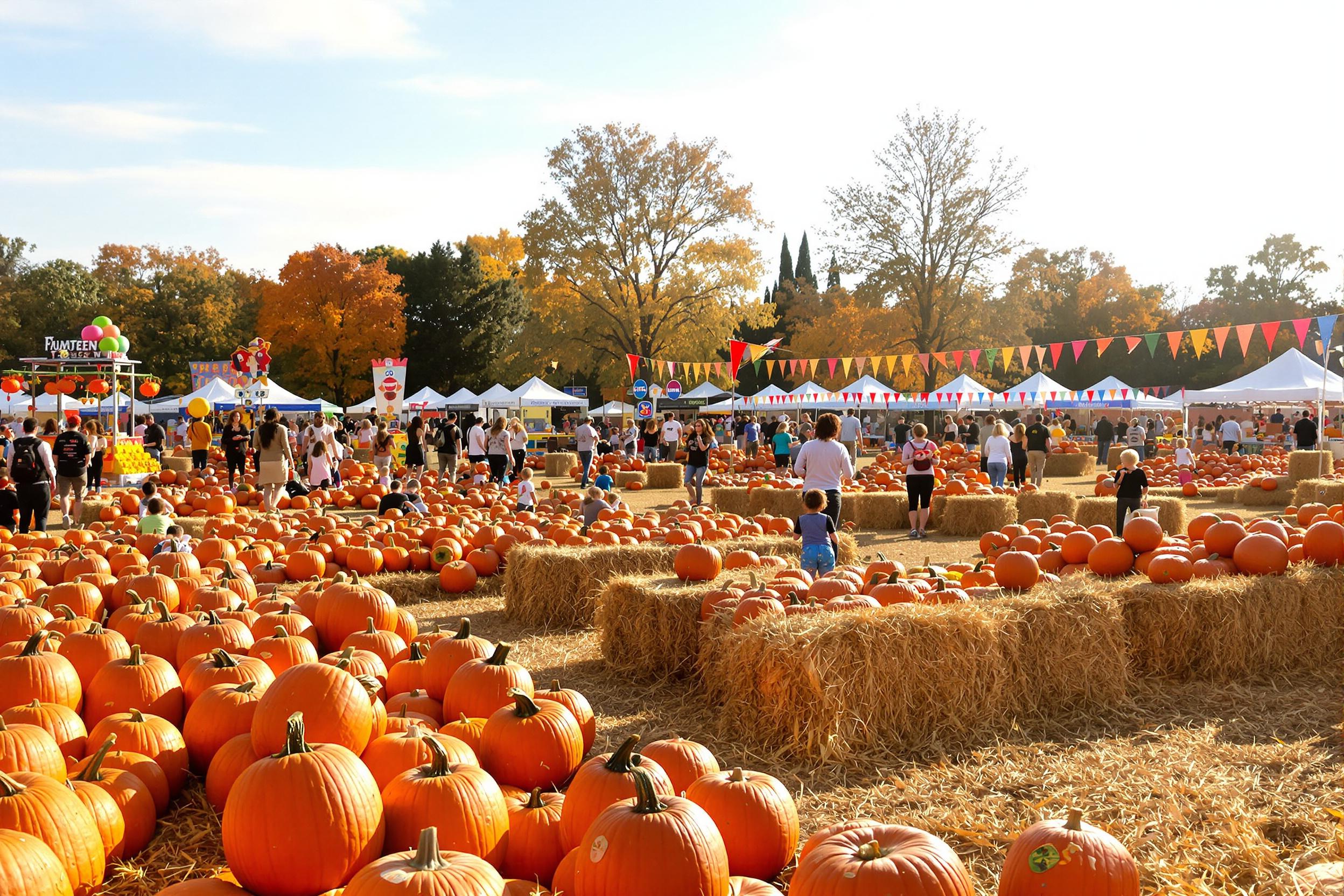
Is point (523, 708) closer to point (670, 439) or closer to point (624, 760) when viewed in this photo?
point (624, 760)

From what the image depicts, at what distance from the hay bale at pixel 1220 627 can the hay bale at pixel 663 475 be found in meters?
14.7

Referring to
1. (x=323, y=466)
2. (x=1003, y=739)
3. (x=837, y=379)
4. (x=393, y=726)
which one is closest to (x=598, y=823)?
(x=393, y=726)

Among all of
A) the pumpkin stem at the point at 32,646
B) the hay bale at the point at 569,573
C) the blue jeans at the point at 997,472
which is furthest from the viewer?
the blue jeans at the point at 997,472

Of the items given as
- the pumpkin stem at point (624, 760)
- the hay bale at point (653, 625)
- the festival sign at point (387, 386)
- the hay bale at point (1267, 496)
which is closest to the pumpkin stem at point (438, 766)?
the pumpkin stem at point (624, 760)

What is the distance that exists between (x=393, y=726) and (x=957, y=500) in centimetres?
1088

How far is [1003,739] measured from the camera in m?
4.47

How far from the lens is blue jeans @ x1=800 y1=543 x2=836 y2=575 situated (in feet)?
22.8

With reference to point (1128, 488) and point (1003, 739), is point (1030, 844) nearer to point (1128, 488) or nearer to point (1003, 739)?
point (1003, 739)

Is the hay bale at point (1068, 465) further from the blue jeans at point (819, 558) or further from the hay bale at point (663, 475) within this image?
the blue jeans at point (819, 558)

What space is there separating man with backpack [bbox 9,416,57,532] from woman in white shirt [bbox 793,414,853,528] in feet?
28.3

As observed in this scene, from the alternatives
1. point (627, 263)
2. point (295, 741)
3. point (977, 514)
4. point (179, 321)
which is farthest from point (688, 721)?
point (179, 321)

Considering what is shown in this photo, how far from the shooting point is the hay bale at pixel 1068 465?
24266 millimetres

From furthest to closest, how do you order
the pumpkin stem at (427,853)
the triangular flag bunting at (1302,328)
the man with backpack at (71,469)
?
the triangular flag bunting at (1302,328), the man with backpack at (71,469), the pumpkin stem at (427,853)

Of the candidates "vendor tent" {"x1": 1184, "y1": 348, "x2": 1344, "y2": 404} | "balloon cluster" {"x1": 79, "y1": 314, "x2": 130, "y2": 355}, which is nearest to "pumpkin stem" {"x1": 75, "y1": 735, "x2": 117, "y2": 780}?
"balloon cluster" {"x1": 79, "y1": 314, "x2": 130, "y2": 355}
